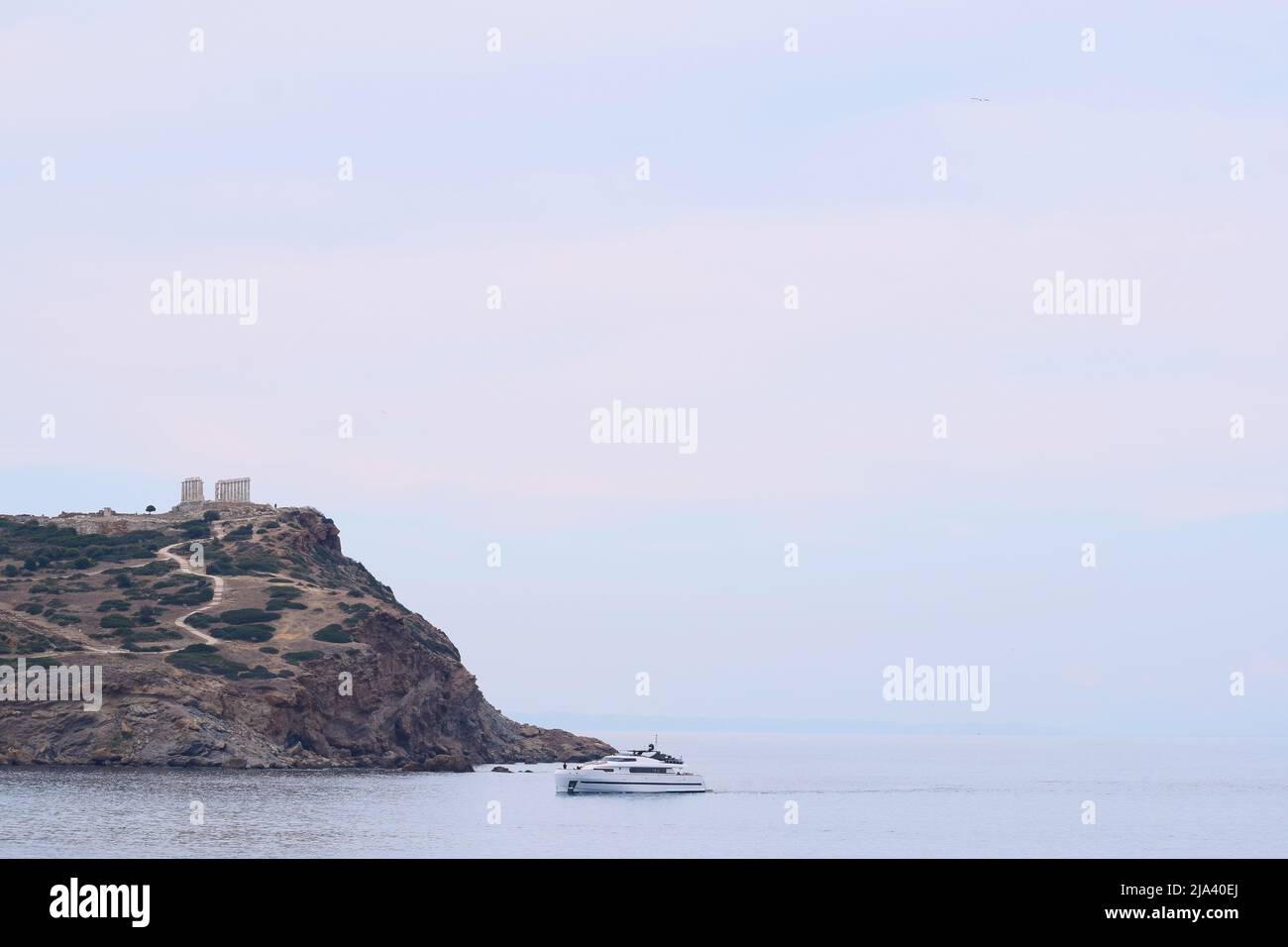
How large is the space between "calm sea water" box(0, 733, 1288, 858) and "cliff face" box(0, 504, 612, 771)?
6.15 metres

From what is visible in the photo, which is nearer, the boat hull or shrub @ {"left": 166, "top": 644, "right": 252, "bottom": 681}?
the boat hull

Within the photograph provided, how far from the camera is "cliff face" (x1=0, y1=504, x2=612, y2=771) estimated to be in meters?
128

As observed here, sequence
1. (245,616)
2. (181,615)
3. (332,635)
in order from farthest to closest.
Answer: (181,615), (245,616), (332,635)

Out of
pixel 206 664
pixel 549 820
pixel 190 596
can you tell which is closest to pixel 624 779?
pixel 549 820

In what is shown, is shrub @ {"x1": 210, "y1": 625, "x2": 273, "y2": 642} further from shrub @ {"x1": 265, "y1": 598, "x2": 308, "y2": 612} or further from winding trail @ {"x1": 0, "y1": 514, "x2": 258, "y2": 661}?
shrub @ {"x1": 265, "y1": 598, "x2": 308, "y2": 612}

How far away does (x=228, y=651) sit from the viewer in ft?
467

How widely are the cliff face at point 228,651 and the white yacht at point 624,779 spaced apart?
26.0m

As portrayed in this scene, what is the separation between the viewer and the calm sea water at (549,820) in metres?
78.9

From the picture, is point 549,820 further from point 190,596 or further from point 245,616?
point 190,596

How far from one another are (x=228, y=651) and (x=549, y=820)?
5303cm

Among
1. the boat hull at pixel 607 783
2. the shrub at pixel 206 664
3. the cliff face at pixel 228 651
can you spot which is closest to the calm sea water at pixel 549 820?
the boat hull at pixel 607 783

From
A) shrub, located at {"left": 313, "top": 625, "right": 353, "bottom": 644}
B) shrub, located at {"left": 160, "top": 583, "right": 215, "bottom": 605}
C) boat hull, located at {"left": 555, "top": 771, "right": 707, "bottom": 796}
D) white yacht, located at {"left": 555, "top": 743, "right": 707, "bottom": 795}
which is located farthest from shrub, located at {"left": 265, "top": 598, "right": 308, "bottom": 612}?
boat hull, located at {"left": 555, "top": 771, "right": 707, "bottom": 796}
